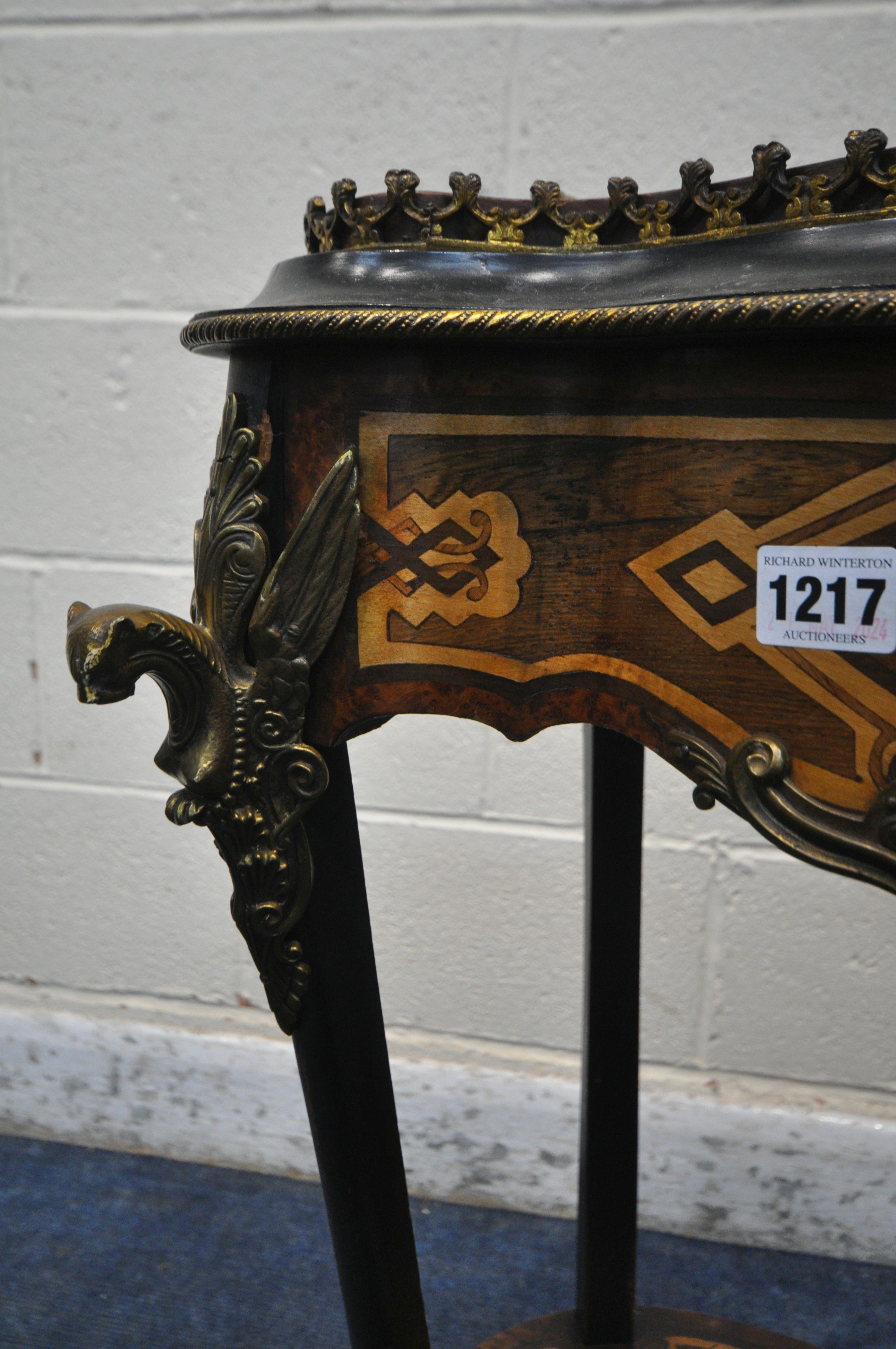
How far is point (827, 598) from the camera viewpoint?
46 centimetres

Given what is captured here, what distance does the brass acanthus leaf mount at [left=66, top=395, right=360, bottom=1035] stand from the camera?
550mm

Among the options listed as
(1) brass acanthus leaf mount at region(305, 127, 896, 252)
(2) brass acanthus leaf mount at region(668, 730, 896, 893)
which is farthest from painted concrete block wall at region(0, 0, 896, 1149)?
(2) brass acanthus leaf mount at region(668, 730, 896, 893)

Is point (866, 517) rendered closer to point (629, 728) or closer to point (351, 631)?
point (629, 728)

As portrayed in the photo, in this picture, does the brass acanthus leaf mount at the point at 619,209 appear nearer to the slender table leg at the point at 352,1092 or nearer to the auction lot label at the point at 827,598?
the auction lot label at the point at 827,598

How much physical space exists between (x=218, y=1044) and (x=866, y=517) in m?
1.11

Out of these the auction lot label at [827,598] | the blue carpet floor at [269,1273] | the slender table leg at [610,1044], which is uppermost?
the auction lot label at [827,598]

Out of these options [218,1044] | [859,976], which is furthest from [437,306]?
[218,1044]

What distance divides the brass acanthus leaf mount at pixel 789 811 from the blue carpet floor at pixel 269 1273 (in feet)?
2.65

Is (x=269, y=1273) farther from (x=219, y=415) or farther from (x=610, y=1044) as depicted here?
(x=219, y=415)

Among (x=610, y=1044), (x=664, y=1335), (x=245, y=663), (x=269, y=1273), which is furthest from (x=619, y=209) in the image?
(x=269, y=1273)

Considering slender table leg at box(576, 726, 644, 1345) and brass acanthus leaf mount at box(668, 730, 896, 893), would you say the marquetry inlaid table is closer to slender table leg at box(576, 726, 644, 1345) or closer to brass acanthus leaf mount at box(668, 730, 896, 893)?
brass acanthus leaf mount at box(668, 730, 896, 893)

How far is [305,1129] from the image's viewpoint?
1338 mm

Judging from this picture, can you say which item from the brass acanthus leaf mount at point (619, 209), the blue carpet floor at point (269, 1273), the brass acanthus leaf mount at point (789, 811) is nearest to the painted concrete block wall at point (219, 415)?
the blue carpet floor at point (269, 1273)

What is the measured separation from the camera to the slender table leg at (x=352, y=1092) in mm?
608
